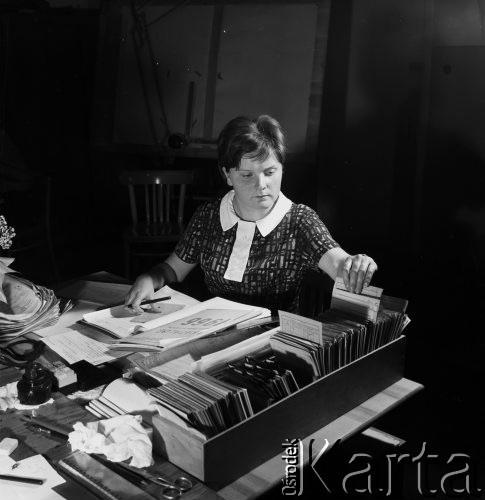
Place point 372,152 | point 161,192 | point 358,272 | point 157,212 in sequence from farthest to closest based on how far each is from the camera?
point 157,212 < point 161,192 < point 372,152 < point 358,272

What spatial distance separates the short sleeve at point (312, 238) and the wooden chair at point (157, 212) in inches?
64.2

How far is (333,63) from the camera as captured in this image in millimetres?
3449

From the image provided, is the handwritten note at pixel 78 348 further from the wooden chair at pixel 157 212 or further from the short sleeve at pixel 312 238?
the wooden chair at pixel 157 212

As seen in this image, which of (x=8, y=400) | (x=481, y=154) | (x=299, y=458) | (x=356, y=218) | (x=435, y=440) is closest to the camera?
(x=299, y=458)

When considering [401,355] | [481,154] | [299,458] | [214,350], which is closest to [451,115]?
[481,154]

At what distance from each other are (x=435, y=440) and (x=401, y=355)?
1.32 m

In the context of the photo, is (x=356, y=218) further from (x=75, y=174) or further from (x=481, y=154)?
(x=75, y=174)

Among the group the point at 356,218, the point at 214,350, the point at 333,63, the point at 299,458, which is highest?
the point at 333,63

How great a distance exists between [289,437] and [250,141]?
1.07 m

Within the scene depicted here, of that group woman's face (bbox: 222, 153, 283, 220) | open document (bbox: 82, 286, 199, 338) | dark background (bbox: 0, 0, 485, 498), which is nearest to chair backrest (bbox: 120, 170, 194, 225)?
dark background (bbox: 0, 0, 485, 498)

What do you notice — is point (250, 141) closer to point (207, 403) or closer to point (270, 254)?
point (270, 254)

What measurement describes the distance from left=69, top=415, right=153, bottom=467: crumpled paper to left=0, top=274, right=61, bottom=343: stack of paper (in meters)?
0.57

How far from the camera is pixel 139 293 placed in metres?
1.90

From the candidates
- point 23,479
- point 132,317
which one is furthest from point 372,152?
point 23,479
